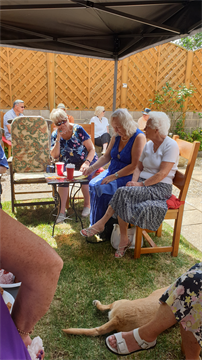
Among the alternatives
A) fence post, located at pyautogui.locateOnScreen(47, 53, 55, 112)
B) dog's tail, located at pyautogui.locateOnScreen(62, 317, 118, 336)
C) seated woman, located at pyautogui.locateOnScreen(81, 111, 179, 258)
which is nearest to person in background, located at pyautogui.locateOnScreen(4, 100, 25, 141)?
fence post, located at pyautogui.locateOnScreen(47, 53, 55, 112)

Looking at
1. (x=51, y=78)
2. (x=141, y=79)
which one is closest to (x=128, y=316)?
(x=51, y=78)

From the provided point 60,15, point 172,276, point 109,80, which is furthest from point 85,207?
point 109,80

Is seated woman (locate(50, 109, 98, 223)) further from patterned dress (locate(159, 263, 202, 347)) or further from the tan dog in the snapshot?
patterned dress (locate(159, 263, 202, 347))

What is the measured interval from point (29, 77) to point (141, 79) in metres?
2.83

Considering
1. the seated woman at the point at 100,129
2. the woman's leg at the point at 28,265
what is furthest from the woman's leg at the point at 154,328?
the seated woman at the point at 100,129

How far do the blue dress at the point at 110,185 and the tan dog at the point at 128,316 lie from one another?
1.07 metres

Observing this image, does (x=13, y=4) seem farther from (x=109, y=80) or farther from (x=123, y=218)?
(x=109, y=80)

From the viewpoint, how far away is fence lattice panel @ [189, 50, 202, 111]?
6996 mm

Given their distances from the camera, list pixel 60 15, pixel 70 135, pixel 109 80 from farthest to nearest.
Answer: pixel 109 80, pixel 70 135, pixel 60 15

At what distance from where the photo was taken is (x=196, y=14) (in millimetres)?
2121

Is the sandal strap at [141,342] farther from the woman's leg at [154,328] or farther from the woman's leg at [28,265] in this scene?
the woman's leg at [28,265]

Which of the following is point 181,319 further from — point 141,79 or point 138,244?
point 141,79

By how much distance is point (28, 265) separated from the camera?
1.83 feet

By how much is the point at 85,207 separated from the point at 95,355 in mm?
1919
